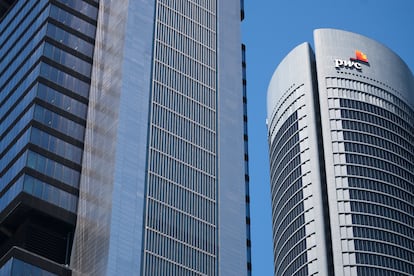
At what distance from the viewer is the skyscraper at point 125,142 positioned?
414 ft

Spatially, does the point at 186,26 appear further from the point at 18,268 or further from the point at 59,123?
the point at 18,268

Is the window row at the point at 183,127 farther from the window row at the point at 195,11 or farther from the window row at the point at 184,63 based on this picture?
the window row at the point at 195,11

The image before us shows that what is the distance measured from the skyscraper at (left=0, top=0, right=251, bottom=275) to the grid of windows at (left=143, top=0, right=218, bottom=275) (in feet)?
0.61

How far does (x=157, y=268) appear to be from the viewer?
403 feet

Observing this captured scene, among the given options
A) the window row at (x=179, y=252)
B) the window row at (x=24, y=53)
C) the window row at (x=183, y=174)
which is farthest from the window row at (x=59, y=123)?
the window row at (x=179, y=252)

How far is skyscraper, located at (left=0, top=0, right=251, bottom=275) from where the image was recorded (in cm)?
12631

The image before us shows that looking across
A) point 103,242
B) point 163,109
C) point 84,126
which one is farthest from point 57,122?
point 103,242

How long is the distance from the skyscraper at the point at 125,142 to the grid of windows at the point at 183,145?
7.4 inches

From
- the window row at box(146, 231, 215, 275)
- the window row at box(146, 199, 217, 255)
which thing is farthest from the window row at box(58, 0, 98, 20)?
the window row at box(146, 231, 215, 275)

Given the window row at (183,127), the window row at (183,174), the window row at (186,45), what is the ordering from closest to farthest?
the window row at (183,174), the window row at (183,127), the window row at (186,45)

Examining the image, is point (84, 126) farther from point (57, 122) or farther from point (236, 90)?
point (236, 90)

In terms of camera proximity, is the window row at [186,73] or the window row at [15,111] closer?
the window row at [15,111]

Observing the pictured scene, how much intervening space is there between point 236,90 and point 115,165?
101ft

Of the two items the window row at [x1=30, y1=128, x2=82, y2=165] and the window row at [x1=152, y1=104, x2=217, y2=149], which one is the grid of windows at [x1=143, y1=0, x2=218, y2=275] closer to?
the window row at [x1=152, y1=104, x2=217, y2=149]
